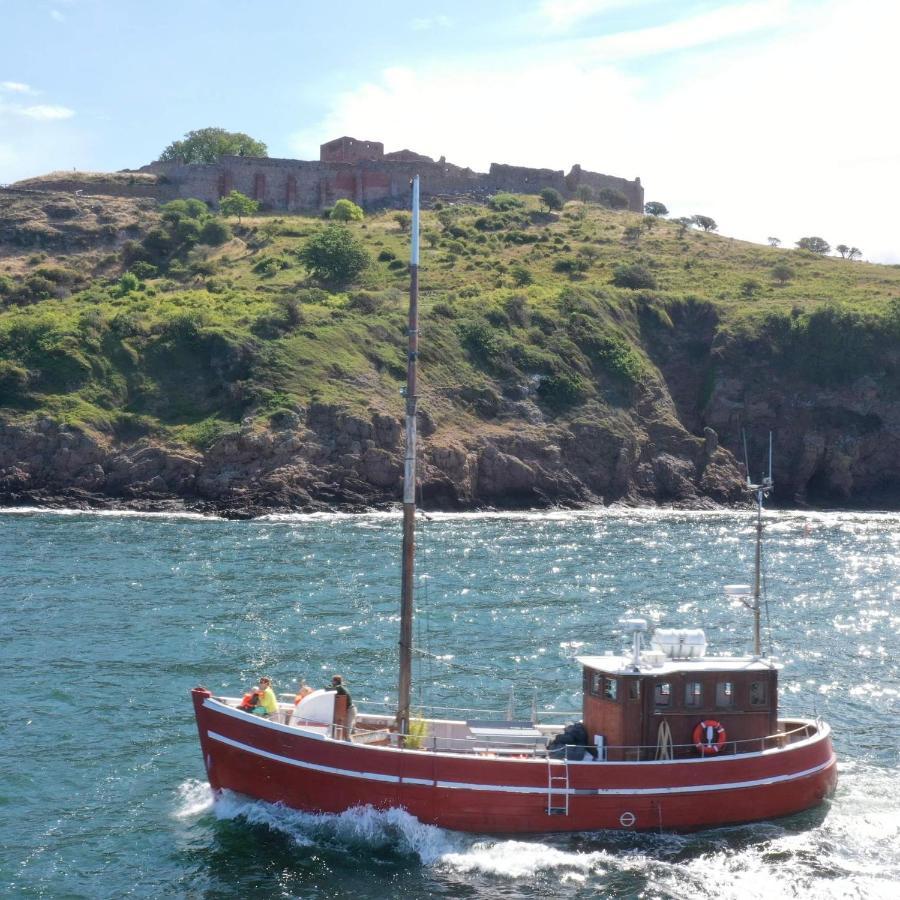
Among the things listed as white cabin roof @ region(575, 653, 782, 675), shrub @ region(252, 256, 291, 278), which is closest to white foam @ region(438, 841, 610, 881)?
white cabin roof @ region(575, 653, 782, 675)

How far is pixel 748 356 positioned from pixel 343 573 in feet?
160

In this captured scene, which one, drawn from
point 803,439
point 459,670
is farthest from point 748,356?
point 459,670

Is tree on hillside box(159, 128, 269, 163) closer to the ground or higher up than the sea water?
higher up

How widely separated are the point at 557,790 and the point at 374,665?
12304 millimetres

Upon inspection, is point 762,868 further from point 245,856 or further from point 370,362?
point 370,362

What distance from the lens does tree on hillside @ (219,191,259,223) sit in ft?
382

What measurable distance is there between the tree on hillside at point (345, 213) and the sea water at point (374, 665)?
5887 cm

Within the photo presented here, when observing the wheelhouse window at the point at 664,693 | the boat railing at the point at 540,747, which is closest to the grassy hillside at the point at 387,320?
the boat railing at the point at 540,747

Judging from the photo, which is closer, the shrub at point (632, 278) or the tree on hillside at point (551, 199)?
the shrub at point (632, 278)

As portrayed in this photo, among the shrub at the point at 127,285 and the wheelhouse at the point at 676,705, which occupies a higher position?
the shrub at the point at 127,285

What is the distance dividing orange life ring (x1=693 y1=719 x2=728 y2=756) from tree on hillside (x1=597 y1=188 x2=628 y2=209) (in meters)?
119

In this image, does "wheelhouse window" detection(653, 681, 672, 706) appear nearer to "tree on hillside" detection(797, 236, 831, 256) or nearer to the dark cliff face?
the dark cliff face

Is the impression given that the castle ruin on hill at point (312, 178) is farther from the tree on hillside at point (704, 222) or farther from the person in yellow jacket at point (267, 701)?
the person in yellow jacket at point (267, 701)

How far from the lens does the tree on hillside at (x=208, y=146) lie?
452ft
